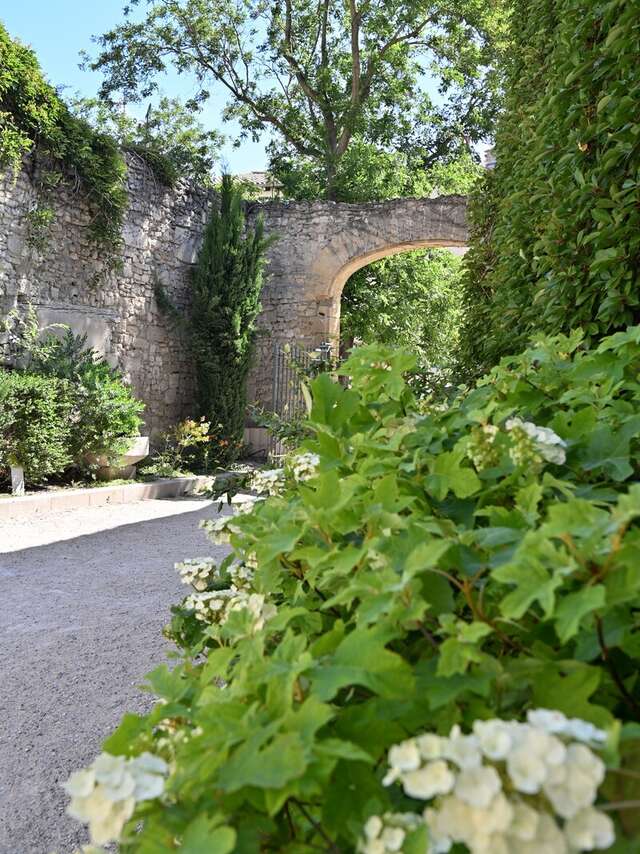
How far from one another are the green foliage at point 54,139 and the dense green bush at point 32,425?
2.47 meters

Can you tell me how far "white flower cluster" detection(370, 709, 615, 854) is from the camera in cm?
41

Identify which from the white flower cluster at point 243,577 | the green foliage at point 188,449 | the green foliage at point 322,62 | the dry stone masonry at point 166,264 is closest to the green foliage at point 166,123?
the green foliage at point 322,62

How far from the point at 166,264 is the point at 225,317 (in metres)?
1.13

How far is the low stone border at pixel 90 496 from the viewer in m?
6.31

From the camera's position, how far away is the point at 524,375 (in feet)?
4.08

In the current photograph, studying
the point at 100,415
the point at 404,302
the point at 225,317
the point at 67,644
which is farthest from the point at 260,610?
the point at 404,302

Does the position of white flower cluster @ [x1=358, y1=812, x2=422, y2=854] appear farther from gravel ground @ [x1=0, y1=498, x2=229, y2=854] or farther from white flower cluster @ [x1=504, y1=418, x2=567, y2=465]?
gravel ground @ [x1=0, y1=498, x2=229, y2=854]

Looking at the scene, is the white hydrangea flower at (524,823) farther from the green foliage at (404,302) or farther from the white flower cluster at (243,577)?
the green foliage at (404,302)

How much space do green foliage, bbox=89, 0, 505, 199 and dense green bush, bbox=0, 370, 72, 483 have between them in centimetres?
870

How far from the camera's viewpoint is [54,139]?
7.91m

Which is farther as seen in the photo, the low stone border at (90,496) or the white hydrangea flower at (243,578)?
the low stone border at (90,496)

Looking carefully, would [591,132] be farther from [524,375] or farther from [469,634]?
[469,634]

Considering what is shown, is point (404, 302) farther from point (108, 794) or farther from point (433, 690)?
point (108, 794)

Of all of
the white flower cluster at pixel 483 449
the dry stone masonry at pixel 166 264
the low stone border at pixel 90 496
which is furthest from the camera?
the dry stone masonry at pixel 166 264
